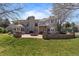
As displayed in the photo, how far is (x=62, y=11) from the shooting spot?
280 cm

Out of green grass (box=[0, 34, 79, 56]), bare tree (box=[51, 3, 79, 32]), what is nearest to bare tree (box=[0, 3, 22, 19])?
green grass (box=[0, 34, 79, 56])

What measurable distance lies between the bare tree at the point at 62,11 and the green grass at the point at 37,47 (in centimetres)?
20

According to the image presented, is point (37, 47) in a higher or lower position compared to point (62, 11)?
lower

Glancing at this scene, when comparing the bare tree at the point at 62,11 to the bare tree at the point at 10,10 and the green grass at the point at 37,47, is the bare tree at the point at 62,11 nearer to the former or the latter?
the green grass at the point at 37,47

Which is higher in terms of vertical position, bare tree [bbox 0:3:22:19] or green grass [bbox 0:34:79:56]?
bare tree [bbox 0:3:22:19]

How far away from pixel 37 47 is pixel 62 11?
53cm

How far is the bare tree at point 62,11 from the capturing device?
2.77 meters

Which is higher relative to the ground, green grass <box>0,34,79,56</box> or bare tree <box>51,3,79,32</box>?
bare tree <box>51,3,79,32</box>

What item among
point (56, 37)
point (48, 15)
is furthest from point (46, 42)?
point (48, 15)

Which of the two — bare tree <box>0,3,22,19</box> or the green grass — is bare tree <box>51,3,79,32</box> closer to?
the green grass

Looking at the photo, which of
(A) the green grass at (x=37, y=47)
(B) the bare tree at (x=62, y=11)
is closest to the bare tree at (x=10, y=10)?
(A) the green grass at (x=37, y=47)

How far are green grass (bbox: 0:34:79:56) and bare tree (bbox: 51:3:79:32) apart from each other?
0.20 m

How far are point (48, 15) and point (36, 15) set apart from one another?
0.14 meters

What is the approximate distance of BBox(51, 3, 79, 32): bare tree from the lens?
277 centimetres
